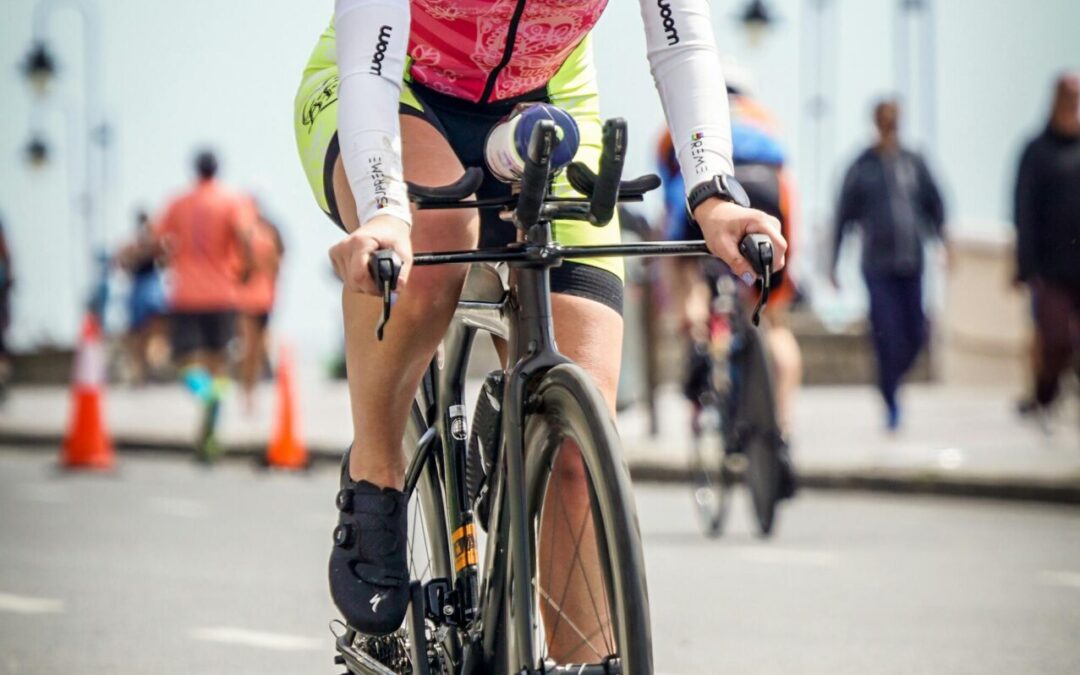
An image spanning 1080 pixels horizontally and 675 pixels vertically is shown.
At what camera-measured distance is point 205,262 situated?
51.1 ft

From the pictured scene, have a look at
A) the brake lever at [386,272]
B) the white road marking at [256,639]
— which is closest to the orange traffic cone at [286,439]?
the white road marking at [256,639]

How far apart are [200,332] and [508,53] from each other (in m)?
11.8

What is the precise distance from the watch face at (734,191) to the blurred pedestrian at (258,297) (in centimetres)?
1245

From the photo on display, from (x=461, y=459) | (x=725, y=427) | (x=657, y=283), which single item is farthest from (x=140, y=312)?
(x=461, y=459)

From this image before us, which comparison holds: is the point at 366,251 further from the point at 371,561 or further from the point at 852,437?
the point at 852,437

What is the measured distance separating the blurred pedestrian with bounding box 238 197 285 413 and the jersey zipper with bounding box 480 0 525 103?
11917 mm

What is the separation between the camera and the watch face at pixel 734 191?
129 inches

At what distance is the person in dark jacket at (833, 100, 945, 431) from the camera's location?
42.4 feet

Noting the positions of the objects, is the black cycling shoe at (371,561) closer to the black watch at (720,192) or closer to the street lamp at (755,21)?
the black watch at (720,192)

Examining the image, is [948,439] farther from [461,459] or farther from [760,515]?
[461,459]

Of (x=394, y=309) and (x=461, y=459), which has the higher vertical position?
(x=394, y=309)

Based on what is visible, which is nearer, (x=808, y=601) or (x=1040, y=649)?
(x=1040, y=649)

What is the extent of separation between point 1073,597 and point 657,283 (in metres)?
14.9

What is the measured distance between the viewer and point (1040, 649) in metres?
5.91
